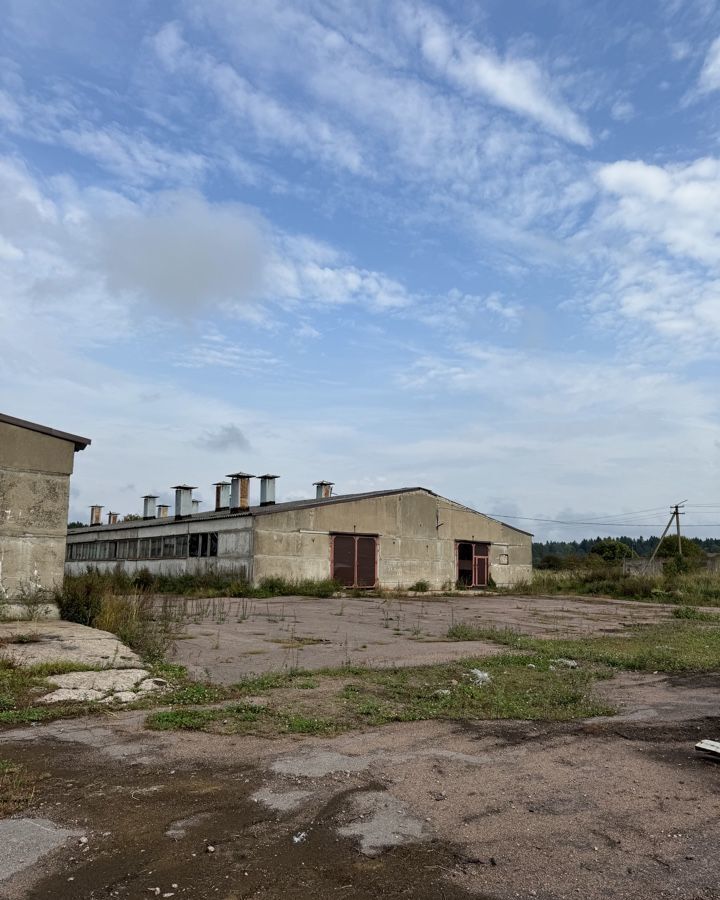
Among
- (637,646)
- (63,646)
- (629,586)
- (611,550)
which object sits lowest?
(637,646)

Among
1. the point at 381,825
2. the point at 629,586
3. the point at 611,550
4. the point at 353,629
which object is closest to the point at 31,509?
the point at 353,629

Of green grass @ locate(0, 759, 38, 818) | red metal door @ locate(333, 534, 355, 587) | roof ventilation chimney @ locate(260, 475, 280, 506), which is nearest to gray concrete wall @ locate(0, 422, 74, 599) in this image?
green grass @ locate(0, 759, 38, 818)

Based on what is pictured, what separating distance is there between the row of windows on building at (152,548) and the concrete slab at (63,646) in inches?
746

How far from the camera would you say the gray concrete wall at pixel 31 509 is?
13812 millimetres

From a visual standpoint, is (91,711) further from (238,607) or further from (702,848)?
(238,607)

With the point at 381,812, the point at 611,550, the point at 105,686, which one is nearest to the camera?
the point at 381,812

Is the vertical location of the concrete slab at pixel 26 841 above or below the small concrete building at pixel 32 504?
below

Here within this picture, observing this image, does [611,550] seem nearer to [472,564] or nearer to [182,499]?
[472,564]

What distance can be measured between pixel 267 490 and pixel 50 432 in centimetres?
2111

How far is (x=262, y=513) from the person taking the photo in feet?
94.0

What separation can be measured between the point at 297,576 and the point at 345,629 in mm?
14111

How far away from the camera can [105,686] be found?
8.21 m

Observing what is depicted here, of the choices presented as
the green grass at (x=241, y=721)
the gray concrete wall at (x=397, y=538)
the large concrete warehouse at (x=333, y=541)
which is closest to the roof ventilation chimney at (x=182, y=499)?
the large concrete warehouse at (x=333, y=541)

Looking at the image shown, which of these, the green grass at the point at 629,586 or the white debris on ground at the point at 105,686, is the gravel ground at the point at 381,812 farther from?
the green grass at the point at 629,586
